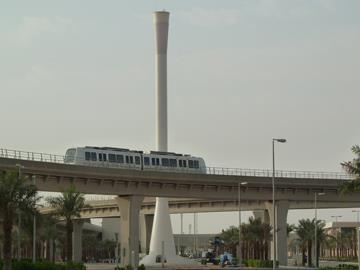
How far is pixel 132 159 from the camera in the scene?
97.1 metres

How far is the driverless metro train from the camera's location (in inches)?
3610

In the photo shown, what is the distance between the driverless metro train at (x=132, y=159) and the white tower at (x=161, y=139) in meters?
5.28

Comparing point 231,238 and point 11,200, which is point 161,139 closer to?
point 231,238

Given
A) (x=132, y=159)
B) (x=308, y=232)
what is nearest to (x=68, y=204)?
(x=132, y=159)

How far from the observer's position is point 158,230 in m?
105

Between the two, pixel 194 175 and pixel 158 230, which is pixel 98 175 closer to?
pixel 194 175

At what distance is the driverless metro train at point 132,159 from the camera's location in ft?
301

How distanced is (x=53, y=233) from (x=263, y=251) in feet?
105

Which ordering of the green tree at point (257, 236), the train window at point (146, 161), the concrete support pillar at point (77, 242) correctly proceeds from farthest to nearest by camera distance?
the concrete support pillar at point (77, 242), the green tree at point (257, 236), the train window at point (146, 161)

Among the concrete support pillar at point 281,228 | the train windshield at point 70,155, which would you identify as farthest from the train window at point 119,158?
the concrete support pillar at point 281,228

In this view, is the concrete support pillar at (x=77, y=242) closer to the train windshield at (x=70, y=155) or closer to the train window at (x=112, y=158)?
the train window at (x=112, y=158)

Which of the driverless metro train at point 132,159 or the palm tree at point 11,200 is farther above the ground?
the driverless metro train at point 132,159

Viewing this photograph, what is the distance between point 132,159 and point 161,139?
482 inches

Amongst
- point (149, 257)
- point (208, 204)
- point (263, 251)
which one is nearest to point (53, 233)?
point (149, 257)
